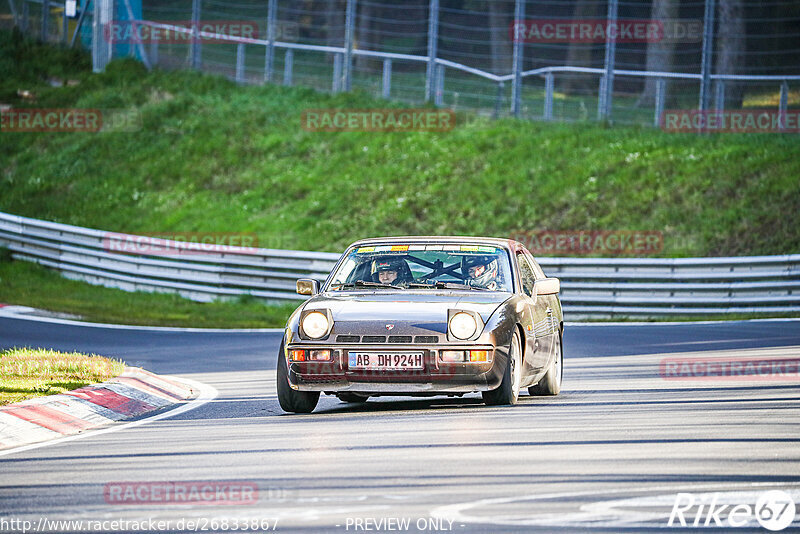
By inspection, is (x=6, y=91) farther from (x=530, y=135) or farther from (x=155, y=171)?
(x=530, y=135)

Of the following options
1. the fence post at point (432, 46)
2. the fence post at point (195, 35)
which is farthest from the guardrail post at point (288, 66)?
the fence post at point (432, 46)

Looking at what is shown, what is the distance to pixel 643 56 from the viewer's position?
38219 millimetres

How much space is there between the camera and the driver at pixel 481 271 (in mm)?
11250

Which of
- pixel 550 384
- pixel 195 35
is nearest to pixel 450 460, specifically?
pixel 550 384

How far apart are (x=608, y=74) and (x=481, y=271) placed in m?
18.7

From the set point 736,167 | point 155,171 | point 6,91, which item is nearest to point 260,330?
point 736,167

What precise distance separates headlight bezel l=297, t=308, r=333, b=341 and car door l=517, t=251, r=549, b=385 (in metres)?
1.59

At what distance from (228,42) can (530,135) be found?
9896 millimetres

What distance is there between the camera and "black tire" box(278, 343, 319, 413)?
34.5ft

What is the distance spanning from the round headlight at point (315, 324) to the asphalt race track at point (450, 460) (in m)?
0.64

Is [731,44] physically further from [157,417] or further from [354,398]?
[157,417]

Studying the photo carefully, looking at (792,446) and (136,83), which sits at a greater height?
(136,83)

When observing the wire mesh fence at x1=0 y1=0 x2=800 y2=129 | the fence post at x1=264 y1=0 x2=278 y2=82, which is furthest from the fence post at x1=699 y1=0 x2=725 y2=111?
the fence post at x1=264 y1=0 x2=278 y2=82

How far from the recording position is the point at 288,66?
117ft
